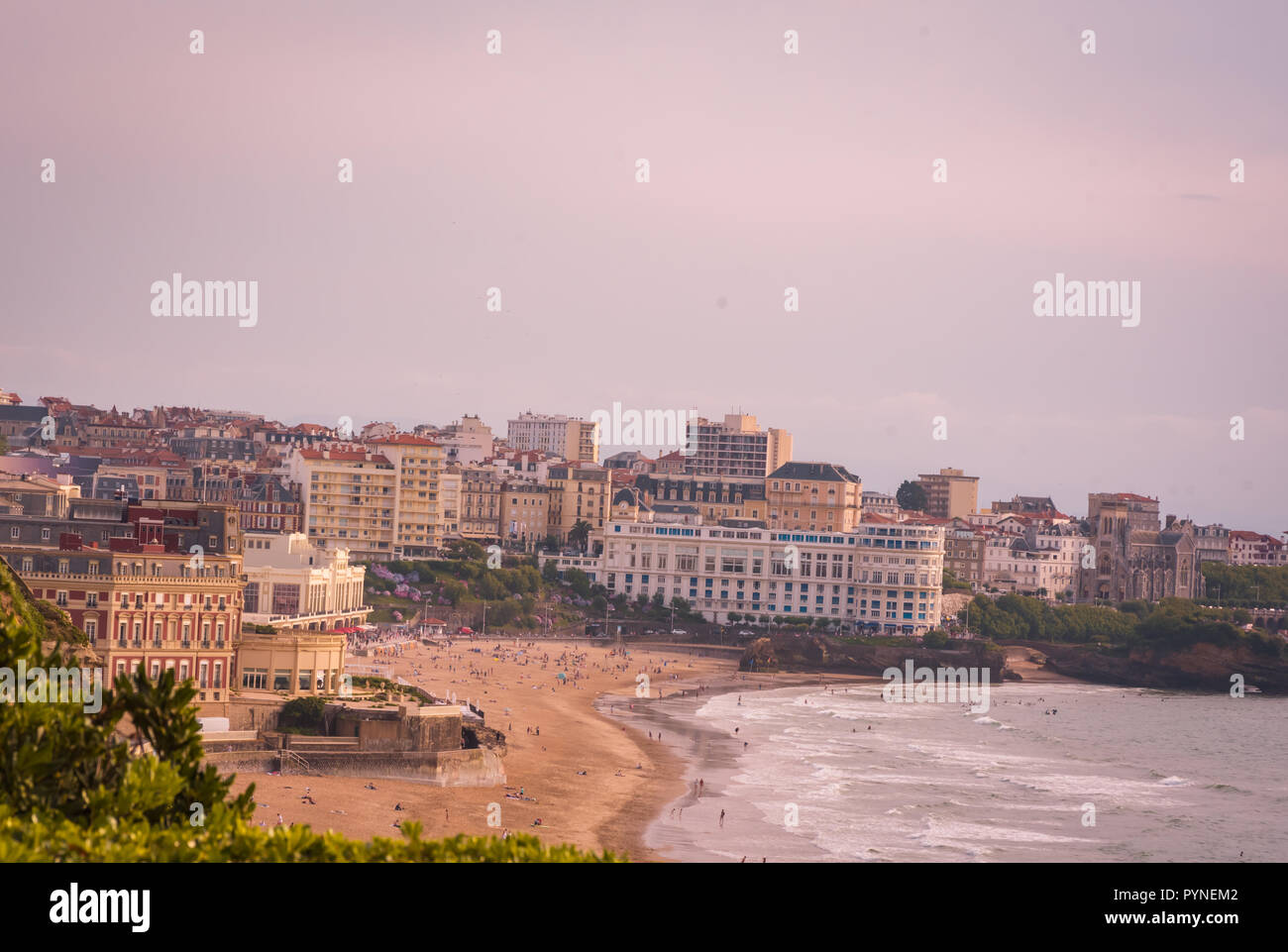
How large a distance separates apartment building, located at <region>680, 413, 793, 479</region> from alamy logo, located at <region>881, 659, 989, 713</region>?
55094mm

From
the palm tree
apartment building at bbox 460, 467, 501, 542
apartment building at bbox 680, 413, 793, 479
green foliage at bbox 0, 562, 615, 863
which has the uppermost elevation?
apartment building at bbox 680, 413, 793, 479

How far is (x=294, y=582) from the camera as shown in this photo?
73438 mm

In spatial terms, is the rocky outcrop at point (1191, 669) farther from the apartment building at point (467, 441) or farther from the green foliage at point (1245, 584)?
Answer: the apartment building at point (467, 441)

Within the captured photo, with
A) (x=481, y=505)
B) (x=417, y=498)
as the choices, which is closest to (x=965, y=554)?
(x=481, y=505)

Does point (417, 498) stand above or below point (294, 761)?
above

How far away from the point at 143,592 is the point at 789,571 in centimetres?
7594

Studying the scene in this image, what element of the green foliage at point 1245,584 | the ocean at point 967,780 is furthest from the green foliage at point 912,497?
the ocean at point 967,780

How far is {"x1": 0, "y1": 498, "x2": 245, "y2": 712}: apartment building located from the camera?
44219 millimetres

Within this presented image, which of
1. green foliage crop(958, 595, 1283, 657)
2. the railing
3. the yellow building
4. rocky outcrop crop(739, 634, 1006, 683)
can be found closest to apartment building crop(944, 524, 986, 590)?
green foliage crop(958, 595, 1283, 657)

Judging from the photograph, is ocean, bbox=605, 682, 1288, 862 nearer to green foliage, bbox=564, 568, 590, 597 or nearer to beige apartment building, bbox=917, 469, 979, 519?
green foliage, bbox=564, 568, 590, 597

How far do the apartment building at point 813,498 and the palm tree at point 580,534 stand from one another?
15696mm
